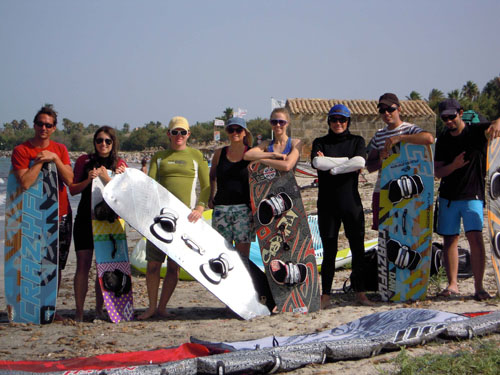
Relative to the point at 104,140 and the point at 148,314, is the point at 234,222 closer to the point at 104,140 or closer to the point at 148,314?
the point at 148,314

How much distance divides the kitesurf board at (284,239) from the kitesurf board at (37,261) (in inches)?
70.0

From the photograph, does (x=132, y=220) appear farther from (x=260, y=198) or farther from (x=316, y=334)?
(x=316, y=334)

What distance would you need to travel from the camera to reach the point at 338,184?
4.75m

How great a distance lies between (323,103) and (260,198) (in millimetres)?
23363

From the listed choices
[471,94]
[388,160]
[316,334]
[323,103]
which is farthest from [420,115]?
[471,94]

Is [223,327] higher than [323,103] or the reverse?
the reverse

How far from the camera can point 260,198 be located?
4.82m

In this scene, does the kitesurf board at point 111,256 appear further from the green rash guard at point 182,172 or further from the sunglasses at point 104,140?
the green rash guard at point 182,172

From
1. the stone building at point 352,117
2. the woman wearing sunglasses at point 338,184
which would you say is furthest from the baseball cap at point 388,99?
the stone building at point 352,117

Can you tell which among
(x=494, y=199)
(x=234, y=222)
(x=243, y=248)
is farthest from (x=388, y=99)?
(x=243, y=248)

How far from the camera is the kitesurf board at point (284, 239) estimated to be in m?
4.81

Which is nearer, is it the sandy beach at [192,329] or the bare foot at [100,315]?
the sandy beach at [192,329]

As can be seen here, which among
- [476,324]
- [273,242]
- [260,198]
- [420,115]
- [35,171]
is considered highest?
[420,115]

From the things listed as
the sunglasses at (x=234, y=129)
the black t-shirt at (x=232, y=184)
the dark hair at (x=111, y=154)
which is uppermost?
the sunglasses at (x=234, y=129)
